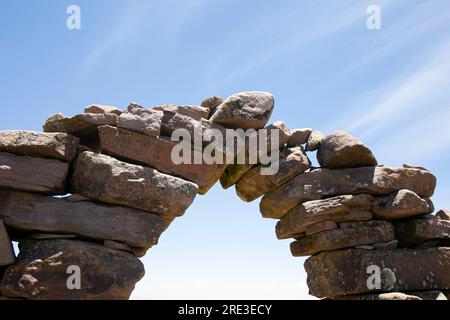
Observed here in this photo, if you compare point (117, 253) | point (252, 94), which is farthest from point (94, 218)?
point (252, 94)

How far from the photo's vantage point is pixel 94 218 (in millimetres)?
Answer: 6094

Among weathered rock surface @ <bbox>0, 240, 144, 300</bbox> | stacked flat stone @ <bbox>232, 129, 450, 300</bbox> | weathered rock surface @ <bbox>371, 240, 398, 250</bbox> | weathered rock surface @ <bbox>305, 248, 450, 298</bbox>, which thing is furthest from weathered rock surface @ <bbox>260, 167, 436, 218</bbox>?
weathered rock surface @ <bbox>0, 240, 144, 300</bbox>

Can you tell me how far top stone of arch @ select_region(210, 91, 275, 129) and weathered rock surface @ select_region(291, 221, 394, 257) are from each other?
213 cm

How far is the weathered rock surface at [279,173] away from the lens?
768 cm

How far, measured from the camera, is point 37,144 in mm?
6012

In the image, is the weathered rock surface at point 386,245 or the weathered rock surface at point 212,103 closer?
the weathered rock surface at point 386,245

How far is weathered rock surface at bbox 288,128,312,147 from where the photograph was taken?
26.5ft

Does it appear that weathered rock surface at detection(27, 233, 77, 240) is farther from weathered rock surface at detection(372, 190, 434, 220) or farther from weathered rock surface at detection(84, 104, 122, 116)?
weathered rock surface at detection(372, 190, 434, 220)

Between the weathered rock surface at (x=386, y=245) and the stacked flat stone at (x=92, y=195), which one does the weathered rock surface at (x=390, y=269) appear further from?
the stacked flat stone at (x=92, y=195)

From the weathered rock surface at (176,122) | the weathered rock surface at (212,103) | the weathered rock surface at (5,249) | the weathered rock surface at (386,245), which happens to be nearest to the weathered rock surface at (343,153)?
the weathered rock surface at (386,245)

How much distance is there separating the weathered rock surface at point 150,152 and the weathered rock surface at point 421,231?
344 cm

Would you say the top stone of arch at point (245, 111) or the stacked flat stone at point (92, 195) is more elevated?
the top stone of arch at point (245, 111)
